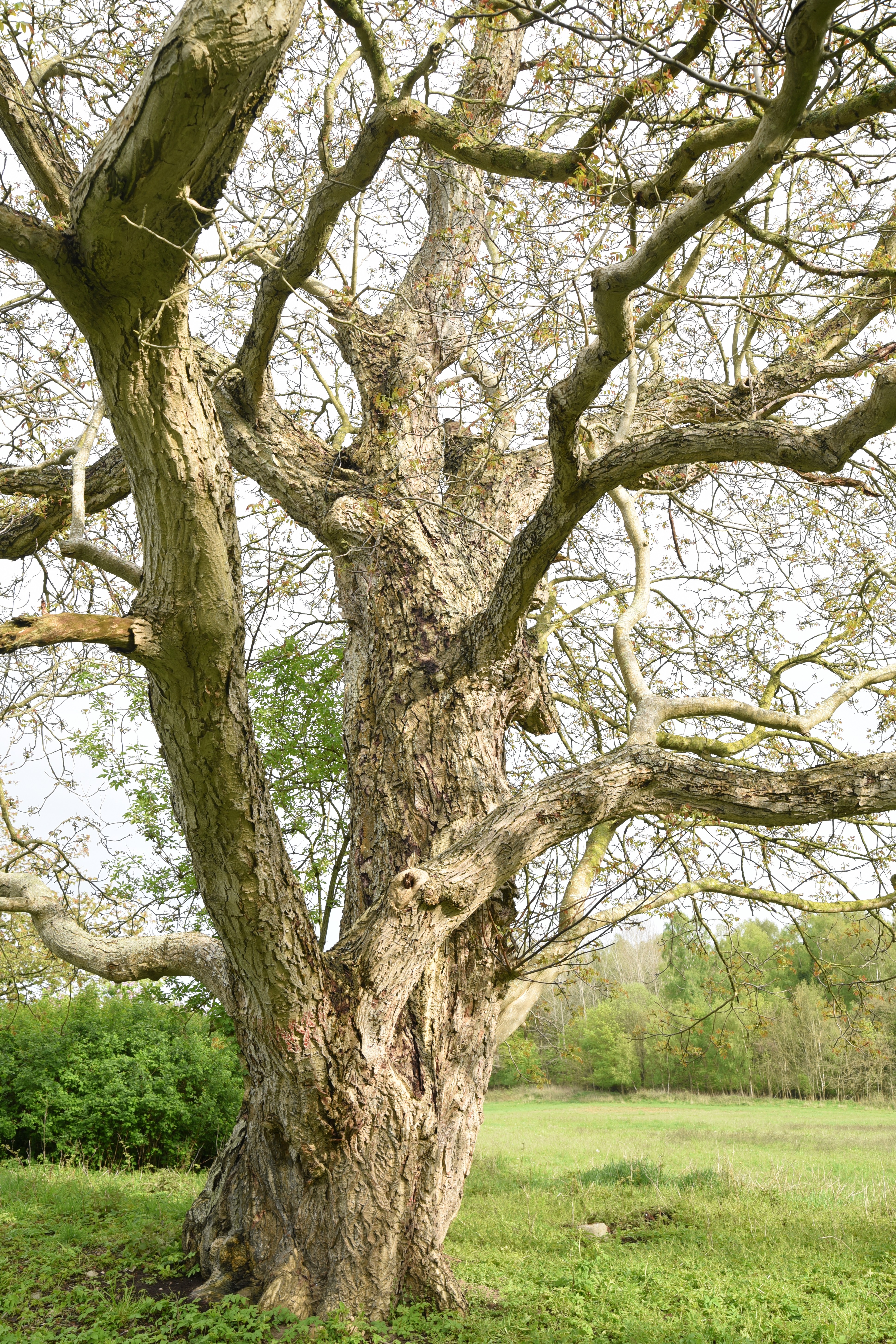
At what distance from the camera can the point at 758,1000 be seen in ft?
27.5

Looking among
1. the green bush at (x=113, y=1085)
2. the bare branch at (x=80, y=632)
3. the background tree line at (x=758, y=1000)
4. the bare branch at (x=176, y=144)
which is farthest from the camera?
the green bush at (x=113, y=1085)

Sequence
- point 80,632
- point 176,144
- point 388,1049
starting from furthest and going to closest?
point 388,1049, point 80,632, point 176,144

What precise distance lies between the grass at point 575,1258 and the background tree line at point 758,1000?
1221 mm

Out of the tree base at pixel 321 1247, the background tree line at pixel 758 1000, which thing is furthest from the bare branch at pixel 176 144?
the background tree line at pixel 758 1000

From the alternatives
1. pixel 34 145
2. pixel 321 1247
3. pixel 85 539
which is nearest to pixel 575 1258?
pixel 321 1247

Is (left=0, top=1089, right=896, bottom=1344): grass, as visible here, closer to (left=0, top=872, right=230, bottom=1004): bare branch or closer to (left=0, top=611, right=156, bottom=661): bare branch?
(left=0, top=872, right=230, bottom=1004): bare branch

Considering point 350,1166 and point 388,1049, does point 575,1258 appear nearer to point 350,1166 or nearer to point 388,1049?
point 350,1166

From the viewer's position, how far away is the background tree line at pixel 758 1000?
6355 mm

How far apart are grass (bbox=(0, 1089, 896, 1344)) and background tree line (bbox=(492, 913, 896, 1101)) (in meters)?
1.22

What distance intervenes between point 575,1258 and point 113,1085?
5.69m

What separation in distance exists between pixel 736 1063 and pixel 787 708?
2068cm

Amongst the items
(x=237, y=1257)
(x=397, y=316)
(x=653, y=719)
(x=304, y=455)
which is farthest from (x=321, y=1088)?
(x=397, y=316)

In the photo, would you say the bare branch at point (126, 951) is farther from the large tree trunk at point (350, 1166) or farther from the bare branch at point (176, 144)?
the bare branch at point (176, 144)

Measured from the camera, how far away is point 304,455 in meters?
6.57
